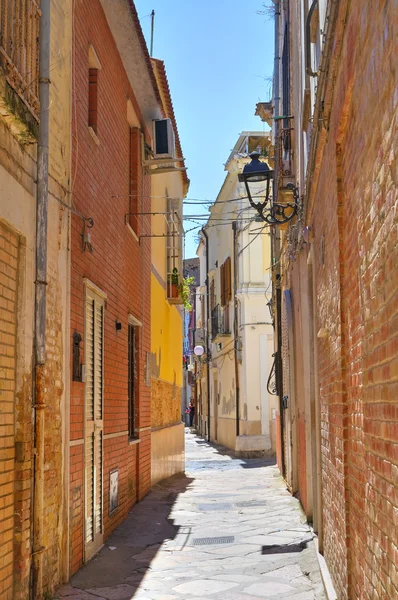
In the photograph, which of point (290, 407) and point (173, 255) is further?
point (173, 255)

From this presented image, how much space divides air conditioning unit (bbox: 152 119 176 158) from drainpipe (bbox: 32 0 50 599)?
6.41 m

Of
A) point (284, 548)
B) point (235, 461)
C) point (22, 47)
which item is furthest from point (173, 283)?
point (22, 47)

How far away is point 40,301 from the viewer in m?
6.31

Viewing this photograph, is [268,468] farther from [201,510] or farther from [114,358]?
[114,358]

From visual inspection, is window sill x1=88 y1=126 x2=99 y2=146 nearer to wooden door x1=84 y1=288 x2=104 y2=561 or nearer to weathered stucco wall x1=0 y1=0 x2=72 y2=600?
weathered stucco wall x1=0 y1=0 x2=72 y2=600

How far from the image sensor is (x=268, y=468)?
62.7ft

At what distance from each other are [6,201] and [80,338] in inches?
101

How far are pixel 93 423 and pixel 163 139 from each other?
602 cm

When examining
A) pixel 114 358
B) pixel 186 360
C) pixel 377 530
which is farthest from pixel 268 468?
pixel 186 360

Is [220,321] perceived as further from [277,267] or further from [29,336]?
[29,336]

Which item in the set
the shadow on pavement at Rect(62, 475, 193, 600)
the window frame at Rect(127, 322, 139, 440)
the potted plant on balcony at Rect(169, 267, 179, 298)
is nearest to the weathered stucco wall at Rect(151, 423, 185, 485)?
the shadow on pavement at Rect(62, 475, 193, 600)

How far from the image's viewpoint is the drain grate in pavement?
365 inches

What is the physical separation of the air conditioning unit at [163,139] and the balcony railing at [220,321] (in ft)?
48.8

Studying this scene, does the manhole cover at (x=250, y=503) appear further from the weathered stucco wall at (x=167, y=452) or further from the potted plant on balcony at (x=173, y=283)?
the potted plant on balcony at (x=173, y=283)
